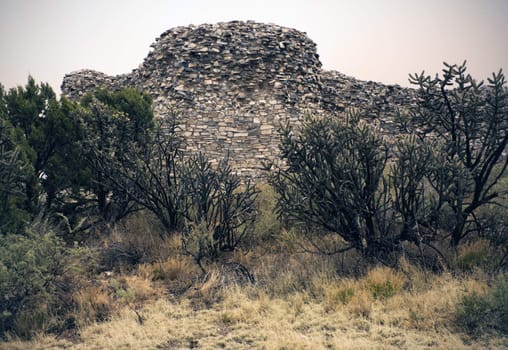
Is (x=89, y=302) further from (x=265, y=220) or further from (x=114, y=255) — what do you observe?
(x=265, y=220)

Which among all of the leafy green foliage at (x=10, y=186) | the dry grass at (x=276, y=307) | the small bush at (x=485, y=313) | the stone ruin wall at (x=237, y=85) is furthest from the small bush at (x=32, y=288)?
the stone ruin wall at (x=237, y=85)

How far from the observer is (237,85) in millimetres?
11875

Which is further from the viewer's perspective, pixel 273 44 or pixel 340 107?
pixel 340 107

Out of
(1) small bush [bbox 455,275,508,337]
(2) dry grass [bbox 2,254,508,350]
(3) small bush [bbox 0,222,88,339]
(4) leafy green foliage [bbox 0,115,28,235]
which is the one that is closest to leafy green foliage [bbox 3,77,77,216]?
(4) leafy green foliage [bbox 0,115,28,235]

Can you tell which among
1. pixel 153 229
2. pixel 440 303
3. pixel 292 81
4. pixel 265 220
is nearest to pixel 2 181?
pixel 153 229

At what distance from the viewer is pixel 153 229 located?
868 centimetres

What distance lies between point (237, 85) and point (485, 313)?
28.8 ft

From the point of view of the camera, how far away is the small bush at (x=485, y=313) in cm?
468

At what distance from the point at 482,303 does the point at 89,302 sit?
5.02 metres

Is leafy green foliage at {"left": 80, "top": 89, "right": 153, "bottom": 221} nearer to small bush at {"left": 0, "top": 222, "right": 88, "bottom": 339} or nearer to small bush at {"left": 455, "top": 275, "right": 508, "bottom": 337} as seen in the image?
small bush at {"left": 0, "top": 222, "right": 88, "bottom": 339}

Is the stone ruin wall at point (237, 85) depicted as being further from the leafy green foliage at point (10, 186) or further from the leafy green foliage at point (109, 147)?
the leafy green foliage at point (10, 186)

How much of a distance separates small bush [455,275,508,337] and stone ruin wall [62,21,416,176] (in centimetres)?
659

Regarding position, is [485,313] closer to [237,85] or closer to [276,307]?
[276,307]

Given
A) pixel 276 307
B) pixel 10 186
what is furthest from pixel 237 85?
pixel 276 307
